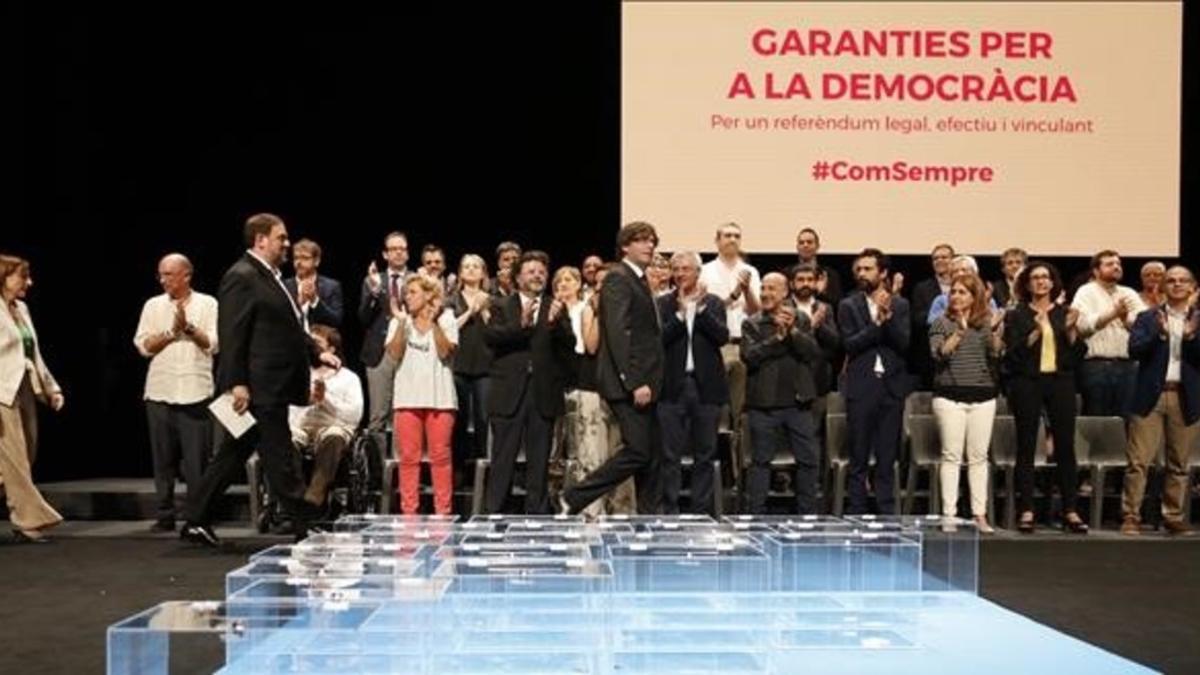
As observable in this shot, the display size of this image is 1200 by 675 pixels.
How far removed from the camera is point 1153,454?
7.31 metres

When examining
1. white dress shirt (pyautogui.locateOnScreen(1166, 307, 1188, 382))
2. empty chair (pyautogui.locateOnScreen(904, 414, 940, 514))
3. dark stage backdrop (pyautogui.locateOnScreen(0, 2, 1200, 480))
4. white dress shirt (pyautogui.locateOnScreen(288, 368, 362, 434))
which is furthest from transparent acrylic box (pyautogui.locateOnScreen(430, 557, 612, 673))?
dark stage backdrop (pyautogui.locateOnScreen(0, 2, 1200, 480))

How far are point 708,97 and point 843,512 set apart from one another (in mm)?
2712

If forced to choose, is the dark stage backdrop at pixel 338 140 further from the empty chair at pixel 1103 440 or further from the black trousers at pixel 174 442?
the empty chair at pixel 1103 440

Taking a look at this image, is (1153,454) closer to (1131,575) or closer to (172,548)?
(1131,575)

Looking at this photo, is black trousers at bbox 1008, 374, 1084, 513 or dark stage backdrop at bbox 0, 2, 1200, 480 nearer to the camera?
black trousers at bbox 1008, 374, 1084, 513

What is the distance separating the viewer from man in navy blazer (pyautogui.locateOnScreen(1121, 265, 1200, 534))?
23.7 ft

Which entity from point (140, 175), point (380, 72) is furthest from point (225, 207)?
point (380, 72)

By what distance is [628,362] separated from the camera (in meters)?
6.09

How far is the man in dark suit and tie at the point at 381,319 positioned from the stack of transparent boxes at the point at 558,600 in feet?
9.04

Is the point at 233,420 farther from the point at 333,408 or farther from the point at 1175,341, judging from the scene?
the point at 1175,341

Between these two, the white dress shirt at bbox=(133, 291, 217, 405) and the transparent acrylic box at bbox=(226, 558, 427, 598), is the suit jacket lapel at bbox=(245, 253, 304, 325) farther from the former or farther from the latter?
the transparent acrylic box at bbox=(226, 558, 427, 598)

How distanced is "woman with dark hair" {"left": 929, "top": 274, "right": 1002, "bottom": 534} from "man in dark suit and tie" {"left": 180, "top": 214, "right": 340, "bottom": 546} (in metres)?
3.17

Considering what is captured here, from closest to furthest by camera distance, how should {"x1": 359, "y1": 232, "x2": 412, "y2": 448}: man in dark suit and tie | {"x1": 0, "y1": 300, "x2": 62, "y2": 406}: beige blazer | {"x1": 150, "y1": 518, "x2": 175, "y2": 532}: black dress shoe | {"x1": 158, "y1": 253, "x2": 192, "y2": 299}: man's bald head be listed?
1. {"x1": 0, "y1": 300, "x2": 62, "y2": 406}: beige blazer
2. {"x1": 158, "y1": 253, "x2": 192, "y2": 299}: man's bald head
3. {"x1": 150, "y1": 518, "x2": 175, "y2": 532}: black dress shoe
4. {"x1": 359, "y1": 232, "x2": 412, "y2": 448}: man in dark suit and tie

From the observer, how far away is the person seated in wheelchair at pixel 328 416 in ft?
22.6
